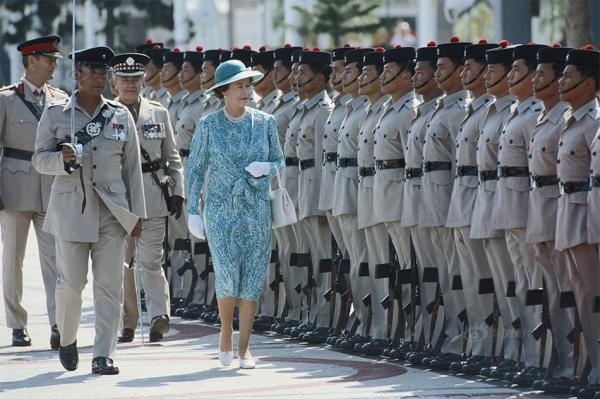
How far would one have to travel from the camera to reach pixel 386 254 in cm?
1458

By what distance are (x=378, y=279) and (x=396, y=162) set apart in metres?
0.97

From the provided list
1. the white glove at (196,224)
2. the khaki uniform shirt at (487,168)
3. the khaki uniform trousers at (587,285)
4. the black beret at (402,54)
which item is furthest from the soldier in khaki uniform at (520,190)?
the white glove at (196,224)

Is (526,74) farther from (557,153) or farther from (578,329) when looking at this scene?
(578,329)

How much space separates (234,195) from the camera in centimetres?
1368

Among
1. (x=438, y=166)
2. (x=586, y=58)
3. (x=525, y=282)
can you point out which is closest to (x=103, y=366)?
(x=438, y=166)

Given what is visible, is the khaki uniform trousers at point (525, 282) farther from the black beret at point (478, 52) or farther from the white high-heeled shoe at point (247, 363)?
the white high-heeled shoe at point (247, 363)

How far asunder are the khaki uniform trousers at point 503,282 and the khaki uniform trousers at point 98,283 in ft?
8.39

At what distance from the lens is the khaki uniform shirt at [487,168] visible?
42.6 ft

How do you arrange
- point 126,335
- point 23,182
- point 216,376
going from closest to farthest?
1. point 216,376
2. point 23,182
3. point 126,335

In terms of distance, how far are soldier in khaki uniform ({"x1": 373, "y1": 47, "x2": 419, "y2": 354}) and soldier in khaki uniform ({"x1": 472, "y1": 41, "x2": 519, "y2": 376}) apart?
1.09 meters

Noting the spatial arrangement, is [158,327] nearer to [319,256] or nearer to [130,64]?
[319,256]

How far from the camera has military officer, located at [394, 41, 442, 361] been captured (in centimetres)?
1389

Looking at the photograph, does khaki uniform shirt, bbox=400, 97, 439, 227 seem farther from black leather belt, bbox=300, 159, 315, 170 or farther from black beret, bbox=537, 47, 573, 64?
black leather belt, bbox=300, 159, 315, 170

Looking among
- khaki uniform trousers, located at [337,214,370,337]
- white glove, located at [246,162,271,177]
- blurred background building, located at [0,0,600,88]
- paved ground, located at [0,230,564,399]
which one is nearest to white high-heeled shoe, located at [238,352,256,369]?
paved ground, located at [0,230,564,399]
